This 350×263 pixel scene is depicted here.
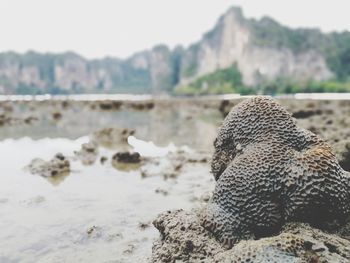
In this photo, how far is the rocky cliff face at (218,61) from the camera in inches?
4626

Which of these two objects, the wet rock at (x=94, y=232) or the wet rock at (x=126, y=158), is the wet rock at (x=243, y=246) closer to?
the wet rock at (x=94, y=232)

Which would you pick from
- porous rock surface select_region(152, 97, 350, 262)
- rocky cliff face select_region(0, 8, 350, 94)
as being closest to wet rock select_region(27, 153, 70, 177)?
porous rock surface select_region(152, 97, 350, 262)

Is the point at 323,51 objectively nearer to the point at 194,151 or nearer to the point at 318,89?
the point at 318,89

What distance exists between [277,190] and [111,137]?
33.0 ft

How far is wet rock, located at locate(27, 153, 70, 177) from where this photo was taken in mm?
7594

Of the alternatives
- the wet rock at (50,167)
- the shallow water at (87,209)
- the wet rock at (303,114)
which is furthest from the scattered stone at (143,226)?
the wet rock at (303,114)

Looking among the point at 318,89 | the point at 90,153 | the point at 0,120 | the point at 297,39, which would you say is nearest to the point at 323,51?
the point at 297,39

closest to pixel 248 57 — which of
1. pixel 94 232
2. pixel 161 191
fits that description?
pixel 161 191

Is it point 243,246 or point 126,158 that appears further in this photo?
point 126,158

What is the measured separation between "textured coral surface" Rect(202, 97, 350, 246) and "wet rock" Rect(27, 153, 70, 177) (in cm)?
459

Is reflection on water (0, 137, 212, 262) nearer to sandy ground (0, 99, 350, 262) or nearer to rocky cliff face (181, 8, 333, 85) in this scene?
sandy ground (0, 99, 350, 262)

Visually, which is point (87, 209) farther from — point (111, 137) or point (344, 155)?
point (111, 137)

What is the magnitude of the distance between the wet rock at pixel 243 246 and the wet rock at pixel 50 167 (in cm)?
425

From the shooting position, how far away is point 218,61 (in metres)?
148
